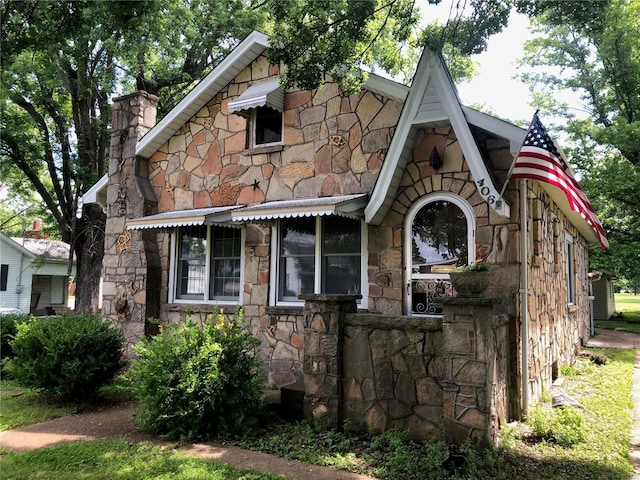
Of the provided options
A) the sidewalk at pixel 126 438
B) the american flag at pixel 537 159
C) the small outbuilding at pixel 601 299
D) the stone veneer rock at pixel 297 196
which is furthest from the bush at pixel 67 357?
the small outbuilding at pixel 601 299

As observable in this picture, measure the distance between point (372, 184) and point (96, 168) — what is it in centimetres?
1209

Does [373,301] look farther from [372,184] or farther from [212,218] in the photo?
[212,218]

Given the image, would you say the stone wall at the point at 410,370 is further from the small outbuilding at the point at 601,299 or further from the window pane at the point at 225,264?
the small outbuilding at the point at 601,299

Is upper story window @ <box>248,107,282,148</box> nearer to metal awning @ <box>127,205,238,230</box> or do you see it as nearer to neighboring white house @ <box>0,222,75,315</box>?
metal awning @ <box>127,205,238,230</box>

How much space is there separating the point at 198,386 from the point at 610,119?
24211 mm

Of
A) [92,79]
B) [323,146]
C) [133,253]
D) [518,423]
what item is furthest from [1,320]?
[518,423]

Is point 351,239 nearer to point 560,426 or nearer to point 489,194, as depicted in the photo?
point 489,194

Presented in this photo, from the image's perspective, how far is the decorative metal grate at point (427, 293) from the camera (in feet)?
21.3

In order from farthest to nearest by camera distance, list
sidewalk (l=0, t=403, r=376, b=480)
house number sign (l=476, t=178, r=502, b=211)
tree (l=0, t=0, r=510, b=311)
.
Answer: tree (l=0, t=0, r=510, b=311) < house number sign (l=476, t=178, r=502, b=211) < sidewalk (l=0, t=403, r=376, b=480)

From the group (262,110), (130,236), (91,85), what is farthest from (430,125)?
(91,85)

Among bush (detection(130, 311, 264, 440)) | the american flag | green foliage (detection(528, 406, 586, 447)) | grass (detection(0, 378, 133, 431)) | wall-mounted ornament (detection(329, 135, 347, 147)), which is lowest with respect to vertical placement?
grass (detection(0, 378, 133, 431))

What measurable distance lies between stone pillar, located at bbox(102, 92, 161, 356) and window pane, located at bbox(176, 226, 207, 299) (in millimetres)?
501

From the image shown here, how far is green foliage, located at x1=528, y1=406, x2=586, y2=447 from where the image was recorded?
5.18 meters

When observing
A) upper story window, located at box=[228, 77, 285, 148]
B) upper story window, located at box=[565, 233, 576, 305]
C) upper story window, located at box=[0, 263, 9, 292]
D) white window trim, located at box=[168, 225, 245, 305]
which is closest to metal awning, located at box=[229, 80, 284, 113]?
upper story window, located at box=[228, 77, 285, 148]
